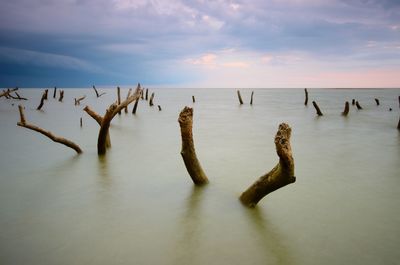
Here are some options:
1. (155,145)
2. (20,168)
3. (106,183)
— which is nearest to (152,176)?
(106,183)

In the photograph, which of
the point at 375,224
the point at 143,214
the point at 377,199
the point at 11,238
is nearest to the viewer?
the point at 11,238

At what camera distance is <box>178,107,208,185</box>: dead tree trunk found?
5.47 metres

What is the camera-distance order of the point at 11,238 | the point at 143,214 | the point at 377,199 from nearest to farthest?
the point at 11,238
the point at 143,214
the point at 377,199

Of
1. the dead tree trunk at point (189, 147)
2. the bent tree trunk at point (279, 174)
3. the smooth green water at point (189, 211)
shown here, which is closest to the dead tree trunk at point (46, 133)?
the smooth green water at point (189, 211)

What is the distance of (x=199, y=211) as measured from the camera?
5.02 meters

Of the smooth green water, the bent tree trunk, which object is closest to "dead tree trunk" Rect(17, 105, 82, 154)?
the smooth green water

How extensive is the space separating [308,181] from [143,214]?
389 centimetres

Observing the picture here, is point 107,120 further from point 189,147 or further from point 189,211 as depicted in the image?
point 189,211

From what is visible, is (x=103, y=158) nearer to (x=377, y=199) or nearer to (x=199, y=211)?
(x=199, y=211)

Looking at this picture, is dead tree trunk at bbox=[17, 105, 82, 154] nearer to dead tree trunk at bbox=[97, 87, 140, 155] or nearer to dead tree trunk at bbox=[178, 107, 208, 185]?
dead tree trunk at bbox=[97, 87, 140, 155]

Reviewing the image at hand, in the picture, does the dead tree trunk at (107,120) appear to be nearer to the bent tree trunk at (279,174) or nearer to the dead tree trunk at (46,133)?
the dead tree trunk at (46,133)

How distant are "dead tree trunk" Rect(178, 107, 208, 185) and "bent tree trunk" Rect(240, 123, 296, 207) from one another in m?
1.30

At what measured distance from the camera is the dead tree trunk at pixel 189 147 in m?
5.47

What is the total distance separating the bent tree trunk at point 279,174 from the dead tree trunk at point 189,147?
51.0 inches
